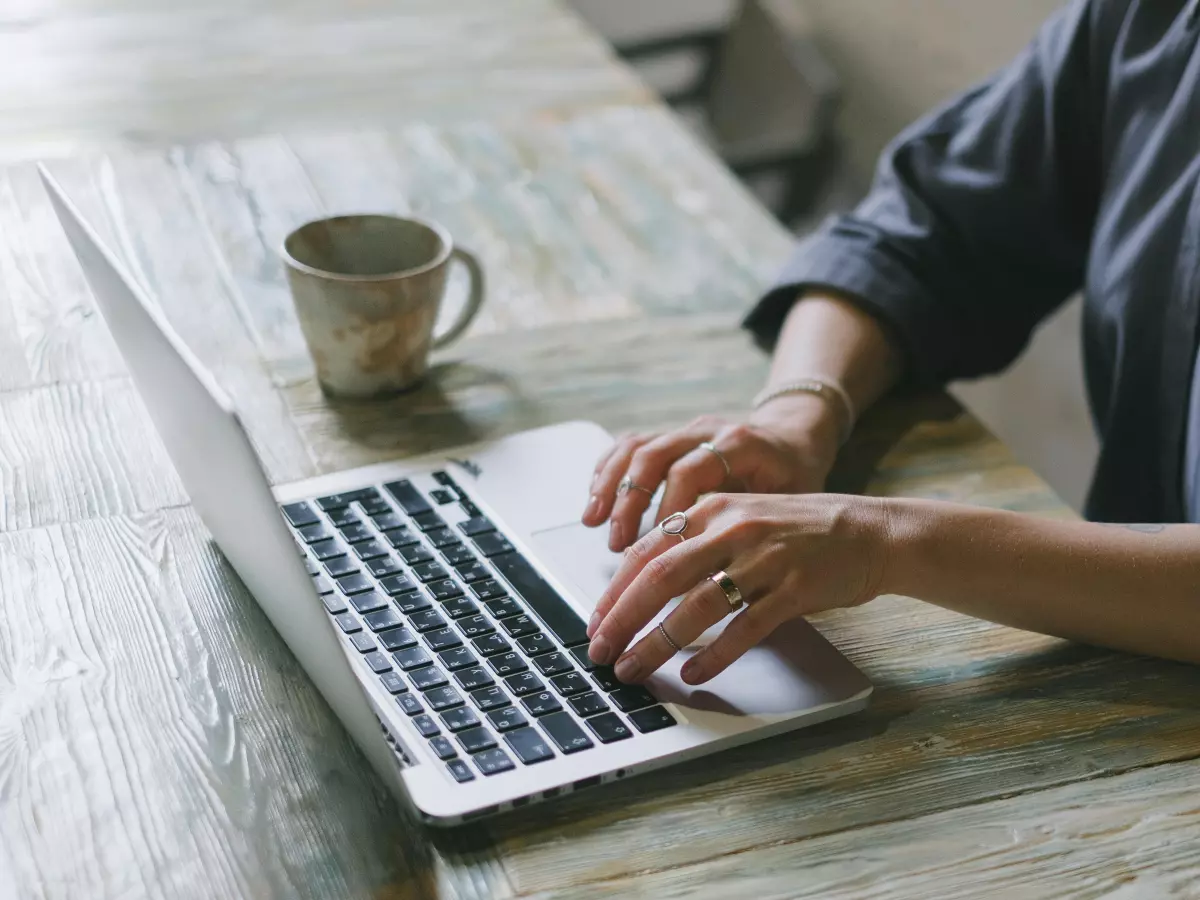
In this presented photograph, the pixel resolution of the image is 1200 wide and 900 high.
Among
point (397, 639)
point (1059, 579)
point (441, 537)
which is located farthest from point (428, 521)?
point (1059, 579)

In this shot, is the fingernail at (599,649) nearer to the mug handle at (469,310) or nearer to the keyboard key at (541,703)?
the keyboard key at (541,703)

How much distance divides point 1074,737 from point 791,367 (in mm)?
378

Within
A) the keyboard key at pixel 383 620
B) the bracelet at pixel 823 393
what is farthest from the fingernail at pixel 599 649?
the bracelet at pixel 823 393

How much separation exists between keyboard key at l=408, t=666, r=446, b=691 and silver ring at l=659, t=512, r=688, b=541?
6.1 inches

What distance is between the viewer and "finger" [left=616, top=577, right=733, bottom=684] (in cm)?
69

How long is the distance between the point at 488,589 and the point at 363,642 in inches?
3.3

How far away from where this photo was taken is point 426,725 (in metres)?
0.65

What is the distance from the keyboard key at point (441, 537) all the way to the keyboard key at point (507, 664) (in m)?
0.11


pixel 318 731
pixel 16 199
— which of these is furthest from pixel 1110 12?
pixel 16 199

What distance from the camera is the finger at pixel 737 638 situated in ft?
2.27

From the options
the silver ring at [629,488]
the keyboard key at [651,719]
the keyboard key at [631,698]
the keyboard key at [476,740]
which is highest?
the silver ring at [629,488]

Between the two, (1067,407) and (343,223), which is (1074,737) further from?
(1067,407)

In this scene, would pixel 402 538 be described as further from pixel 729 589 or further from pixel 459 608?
pixel 729 589

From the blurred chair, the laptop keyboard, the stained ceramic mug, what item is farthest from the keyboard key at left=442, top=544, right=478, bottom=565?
the blurred chair
